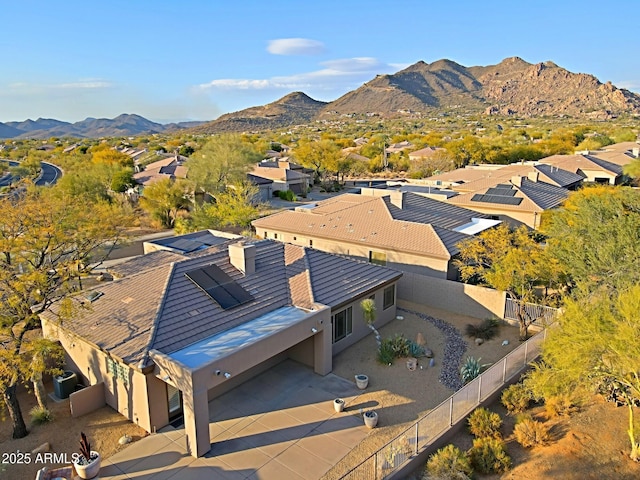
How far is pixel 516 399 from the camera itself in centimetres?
1536

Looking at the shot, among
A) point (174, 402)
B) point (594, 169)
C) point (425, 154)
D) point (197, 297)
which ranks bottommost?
point (174, 402)

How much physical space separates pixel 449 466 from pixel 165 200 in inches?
1436

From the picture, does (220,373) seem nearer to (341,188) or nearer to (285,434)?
(285,434)

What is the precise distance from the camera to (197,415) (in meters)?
12.8

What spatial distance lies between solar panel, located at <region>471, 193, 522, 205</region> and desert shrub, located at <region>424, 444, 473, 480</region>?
1017 inches

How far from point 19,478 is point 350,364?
10981 mm

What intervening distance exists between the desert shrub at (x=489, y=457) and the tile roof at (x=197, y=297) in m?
7.21

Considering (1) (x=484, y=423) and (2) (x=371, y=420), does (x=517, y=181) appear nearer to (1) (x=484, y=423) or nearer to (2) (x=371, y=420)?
(1) (x=484, y=423)

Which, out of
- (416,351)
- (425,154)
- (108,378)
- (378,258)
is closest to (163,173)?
(378,258)

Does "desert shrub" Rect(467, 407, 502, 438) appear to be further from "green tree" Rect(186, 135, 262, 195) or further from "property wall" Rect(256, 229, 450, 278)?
"green tree" Rect(186, 135, 262, 195)

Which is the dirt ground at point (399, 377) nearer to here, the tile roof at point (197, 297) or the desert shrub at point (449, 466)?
the desert shrub at point (449, 466)

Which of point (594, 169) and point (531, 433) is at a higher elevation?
point (594, 169)

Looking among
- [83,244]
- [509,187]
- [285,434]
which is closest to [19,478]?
[285,434]

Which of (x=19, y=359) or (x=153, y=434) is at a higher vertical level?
(x=19, y=359)
